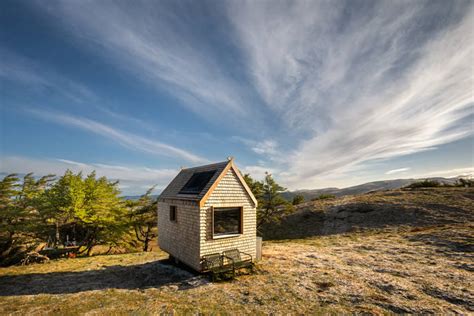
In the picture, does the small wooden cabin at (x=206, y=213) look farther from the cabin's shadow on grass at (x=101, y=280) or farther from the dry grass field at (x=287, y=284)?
the dry grass field at (x=287, y=284)

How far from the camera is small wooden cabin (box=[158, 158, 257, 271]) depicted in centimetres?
1280

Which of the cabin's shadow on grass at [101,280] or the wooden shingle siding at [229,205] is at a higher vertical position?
the wooden shingle siding at [229,205]

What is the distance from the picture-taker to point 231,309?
920 cm

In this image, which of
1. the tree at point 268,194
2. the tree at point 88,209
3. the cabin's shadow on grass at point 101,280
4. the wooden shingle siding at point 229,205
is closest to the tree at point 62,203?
the tree at point 88,209

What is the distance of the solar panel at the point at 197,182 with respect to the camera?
14109 millimetres

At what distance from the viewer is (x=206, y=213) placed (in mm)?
12844

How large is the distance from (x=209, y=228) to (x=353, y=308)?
7.87 metres

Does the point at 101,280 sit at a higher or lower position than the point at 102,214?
lower

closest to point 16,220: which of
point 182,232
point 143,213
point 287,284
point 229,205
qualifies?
point 143,213

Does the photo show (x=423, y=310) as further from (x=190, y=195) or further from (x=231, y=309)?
(x=190, y=195)

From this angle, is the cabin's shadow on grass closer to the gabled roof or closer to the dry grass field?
the dry grass field

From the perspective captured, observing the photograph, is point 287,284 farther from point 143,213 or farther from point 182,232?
point 143,213

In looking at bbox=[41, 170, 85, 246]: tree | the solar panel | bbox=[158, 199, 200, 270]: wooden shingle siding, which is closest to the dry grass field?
bbox=[158, 199, 200, 270]: wooden shingle siding

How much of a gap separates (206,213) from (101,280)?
7.65 meters
